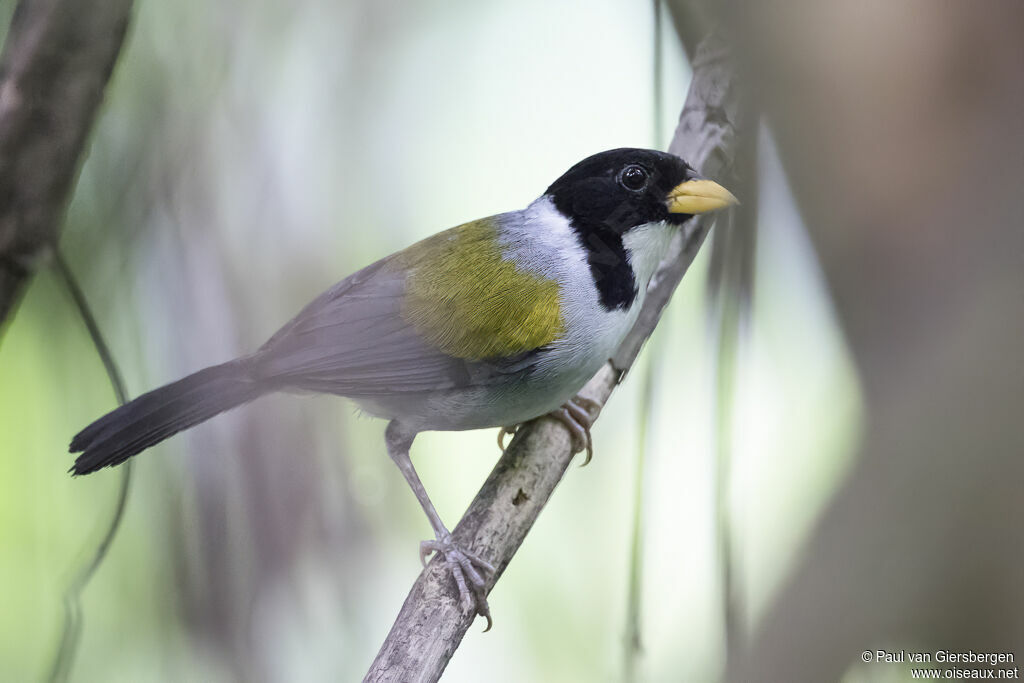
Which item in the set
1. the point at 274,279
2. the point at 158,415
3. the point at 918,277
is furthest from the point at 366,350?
the point at 918,277

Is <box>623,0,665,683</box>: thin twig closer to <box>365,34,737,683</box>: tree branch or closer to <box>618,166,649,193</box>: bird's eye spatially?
<box>365,34,737,683</box>: tree branch

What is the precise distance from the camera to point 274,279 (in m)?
0.85

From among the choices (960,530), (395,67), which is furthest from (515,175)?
(960,530)

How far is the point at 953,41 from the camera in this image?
771 mm

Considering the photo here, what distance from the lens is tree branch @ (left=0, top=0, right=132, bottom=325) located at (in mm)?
755

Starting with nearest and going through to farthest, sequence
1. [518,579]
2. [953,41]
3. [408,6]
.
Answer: [953,41] < [408,6] < [518,579]

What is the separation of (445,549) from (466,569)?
43 millimetres

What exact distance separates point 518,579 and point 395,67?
661 mm

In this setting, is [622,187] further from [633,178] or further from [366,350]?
[366,350]

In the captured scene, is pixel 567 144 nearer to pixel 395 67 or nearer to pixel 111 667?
pixel 395 67

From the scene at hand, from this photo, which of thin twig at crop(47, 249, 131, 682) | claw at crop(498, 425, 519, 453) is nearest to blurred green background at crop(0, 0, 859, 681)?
thin twig at crop(47, 249, 131, 682)

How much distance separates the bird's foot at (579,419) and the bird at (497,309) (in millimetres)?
123

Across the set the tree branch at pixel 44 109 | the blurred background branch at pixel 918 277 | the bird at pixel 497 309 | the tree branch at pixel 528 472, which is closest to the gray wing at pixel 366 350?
the bird at pixel 497 309

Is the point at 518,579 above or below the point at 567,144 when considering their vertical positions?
below
